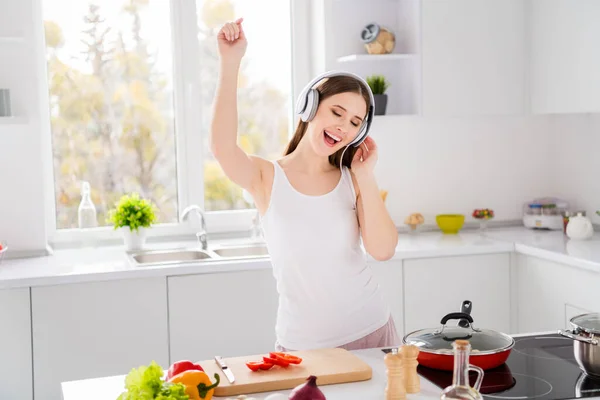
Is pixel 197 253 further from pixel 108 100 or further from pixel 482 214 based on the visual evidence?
pixel 482 214

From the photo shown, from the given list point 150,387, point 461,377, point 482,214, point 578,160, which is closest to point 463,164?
point 482,214

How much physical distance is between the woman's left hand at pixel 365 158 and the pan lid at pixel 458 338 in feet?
1.75

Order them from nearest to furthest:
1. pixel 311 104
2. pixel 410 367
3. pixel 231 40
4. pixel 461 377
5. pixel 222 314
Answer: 1. pixel 461 377
2. pixel 410 367
3. pixel 231 40
4. pixel 311 104
5. pixel 222 314

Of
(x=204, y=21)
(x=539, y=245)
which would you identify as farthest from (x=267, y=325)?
(x=204, y=21)

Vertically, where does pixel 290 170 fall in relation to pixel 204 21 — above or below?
below

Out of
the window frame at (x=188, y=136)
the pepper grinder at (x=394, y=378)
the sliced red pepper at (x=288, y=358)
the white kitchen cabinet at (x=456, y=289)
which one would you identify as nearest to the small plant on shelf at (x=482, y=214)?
the white kitchen cabinet at (x=456, y=289)

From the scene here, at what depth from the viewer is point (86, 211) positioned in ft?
11.8

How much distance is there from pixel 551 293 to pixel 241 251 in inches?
53.8

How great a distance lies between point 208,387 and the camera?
4.72 feet

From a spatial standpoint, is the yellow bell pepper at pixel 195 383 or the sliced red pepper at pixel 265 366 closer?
the yellow bell pepper at pixel 195 383

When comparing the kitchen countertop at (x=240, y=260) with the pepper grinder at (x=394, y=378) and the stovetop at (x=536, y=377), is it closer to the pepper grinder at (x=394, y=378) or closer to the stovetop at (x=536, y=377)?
the stovetop at (x=536, y=377)

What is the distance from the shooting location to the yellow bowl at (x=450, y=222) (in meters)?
3.85

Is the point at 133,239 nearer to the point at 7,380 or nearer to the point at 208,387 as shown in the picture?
the point at 7,380

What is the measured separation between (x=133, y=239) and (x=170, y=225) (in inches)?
13.6
